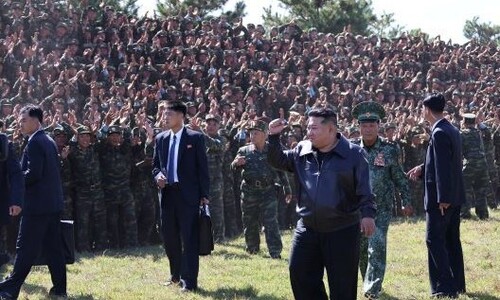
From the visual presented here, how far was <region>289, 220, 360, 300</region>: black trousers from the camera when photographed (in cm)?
642

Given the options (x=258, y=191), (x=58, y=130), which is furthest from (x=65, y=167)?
(x=258, y=191)

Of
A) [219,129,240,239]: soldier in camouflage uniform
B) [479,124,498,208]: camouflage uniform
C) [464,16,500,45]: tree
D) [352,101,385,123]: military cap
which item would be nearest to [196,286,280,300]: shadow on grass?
[352,101,385,123]: military cap

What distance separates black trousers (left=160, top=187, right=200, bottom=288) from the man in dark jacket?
2.75 m

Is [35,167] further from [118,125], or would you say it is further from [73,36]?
[73,36]

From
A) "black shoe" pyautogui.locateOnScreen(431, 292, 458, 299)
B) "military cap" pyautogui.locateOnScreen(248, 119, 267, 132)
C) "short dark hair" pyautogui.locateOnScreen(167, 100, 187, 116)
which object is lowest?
"black shoe" pyautogui.locateOnScreen(431, 292, 458, 299)

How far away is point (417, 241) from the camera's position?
1334 centimetres

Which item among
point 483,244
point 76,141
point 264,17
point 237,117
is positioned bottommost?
point 483,244

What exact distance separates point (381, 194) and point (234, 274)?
2573mm

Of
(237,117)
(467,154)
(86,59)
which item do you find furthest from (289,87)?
(467,154)

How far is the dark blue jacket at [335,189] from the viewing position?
6.38m

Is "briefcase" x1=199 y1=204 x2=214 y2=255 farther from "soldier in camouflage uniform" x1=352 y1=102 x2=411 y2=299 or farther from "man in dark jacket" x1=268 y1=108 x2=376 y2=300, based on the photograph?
"man in dark jacket" x1=268 y1=108 x2=376 y2=300

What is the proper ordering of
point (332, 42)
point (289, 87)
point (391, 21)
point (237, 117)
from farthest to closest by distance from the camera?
point (391, 21), point (332, 42), point (289, 87), point (237, 117)

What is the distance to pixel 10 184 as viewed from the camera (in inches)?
327

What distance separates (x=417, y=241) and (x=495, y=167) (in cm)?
622
